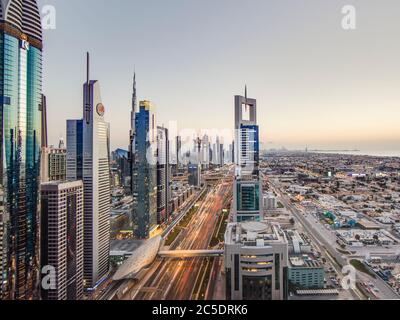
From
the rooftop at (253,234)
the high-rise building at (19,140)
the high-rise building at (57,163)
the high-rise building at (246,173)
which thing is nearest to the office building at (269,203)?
the high-rise building at (246,173)

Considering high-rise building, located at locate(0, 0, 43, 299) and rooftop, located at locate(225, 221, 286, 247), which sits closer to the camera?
high-rise building, located at locate(0, 0, 43, 299)

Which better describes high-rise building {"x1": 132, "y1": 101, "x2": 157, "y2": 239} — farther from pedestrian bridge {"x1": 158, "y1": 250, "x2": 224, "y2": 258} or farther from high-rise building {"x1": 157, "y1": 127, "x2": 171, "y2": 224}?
pedestrian bridge {"x1": 158, "y1": 250, "x2": 224, "y2": 258}

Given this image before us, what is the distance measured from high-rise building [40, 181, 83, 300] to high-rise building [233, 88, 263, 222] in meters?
3.98

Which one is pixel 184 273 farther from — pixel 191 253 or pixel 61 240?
pixel 61 240

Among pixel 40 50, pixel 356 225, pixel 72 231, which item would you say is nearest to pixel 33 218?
pixel 72 231

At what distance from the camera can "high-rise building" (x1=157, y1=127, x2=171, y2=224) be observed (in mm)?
8641

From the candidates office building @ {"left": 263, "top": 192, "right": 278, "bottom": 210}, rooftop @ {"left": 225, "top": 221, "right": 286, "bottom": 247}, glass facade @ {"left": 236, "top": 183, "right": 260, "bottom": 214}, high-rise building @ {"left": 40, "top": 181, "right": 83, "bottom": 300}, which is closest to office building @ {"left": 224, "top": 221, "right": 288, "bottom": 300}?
rooftop @ {"left": 225, "top": 221, "right": 286, "bottom": 247}

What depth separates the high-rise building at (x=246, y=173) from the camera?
7.23 m

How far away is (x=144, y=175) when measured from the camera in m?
7.81

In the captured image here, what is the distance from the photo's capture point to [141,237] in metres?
7.35

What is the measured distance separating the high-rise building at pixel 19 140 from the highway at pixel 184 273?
48.5 inches

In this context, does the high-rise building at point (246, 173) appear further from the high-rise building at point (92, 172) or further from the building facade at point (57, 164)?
the building facade at point (57, 164)

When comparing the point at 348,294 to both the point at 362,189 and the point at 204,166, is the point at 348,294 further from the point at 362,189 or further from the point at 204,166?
the point at 204,166
